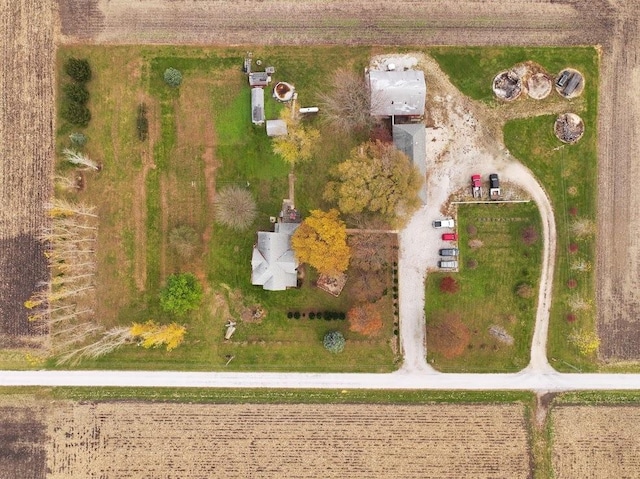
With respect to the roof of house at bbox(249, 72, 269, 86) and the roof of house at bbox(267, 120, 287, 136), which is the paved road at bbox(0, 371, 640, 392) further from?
the roof of house at bbox(249, 72, 269, 86)

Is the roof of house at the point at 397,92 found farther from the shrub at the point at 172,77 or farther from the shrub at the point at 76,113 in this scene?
the shrub at the point at 76,113

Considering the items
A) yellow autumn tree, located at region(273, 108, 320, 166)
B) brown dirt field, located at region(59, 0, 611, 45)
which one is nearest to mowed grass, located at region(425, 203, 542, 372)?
yellow autumn tree, located at region(273, 108, 320, 166)

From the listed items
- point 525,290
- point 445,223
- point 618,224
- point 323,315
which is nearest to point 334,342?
point 323,315

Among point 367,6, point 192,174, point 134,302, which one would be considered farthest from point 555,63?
point 134,302

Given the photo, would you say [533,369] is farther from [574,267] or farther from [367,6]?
[367,6]

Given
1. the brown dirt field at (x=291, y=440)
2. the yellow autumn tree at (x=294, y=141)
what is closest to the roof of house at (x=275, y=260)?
the yellow autumn tree at (x=294, y=141)

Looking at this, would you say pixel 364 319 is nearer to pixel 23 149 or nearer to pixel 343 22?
pixel 343 22
